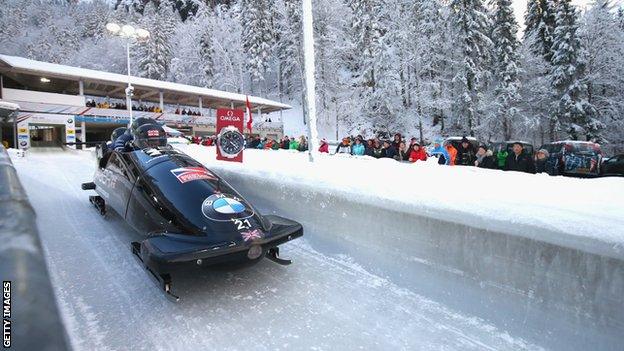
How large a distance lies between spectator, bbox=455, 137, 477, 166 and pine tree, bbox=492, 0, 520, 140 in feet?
59.5

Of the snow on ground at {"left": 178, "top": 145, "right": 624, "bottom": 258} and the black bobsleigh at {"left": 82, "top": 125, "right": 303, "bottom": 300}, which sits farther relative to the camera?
the black bobsleigh at {"left": 82, "top": 125, "right": 303, "bottom": 300}

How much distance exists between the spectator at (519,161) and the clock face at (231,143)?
4518 millimetres

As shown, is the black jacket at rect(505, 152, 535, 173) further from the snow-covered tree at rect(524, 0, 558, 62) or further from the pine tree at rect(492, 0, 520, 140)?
the snow-covered tree at rect(524, 0, 558, 62)

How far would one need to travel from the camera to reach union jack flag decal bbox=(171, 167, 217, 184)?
320 centimetres

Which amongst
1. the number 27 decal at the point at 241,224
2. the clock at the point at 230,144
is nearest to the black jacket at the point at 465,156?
the clock at the point at 230,144

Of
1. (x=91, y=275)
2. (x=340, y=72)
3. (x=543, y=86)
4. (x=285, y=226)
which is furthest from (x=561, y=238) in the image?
(x=340, y=72)

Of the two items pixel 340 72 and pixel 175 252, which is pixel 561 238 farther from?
pixel 340 72

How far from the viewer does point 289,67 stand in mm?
36438

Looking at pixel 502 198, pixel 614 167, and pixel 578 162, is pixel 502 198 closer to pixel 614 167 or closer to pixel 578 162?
pixel 578 162

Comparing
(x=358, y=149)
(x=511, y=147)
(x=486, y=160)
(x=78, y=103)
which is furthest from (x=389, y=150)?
(x=78, y=103)

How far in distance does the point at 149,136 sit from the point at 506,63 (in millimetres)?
26329

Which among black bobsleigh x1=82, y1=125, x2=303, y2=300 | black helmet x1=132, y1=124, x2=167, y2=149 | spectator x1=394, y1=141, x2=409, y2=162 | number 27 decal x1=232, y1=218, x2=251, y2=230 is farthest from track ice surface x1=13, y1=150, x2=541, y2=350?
spectator x1=394, y1=141, x2=409, y2=162

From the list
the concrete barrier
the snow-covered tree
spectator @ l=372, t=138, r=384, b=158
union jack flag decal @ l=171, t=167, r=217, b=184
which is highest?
the snow-covered tree

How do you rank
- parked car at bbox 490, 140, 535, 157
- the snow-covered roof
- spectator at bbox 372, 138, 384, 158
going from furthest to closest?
the snow-covered roof, spectator at bbox 372, 138, 384, 158, parked car at bbox 490, 140, 535, 157
